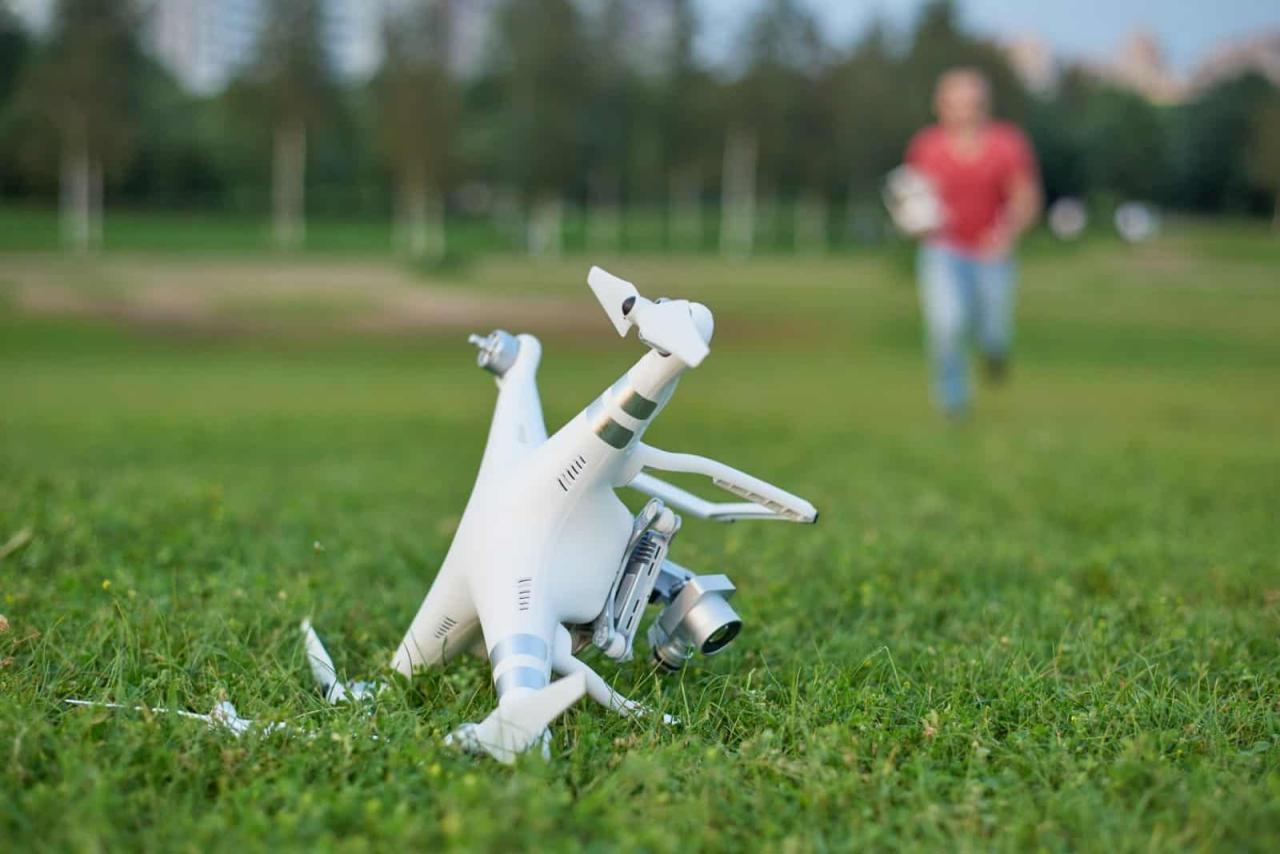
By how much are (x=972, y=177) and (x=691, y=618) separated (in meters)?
6.44

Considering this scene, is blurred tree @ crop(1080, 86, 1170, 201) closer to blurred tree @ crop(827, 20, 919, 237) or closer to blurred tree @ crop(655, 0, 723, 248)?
blurred tree @ crop(827, 20, 919, 237)

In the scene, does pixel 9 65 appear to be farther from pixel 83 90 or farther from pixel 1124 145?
pixel 1124 145

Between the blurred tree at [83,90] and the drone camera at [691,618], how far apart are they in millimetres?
35529

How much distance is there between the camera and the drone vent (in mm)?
2270

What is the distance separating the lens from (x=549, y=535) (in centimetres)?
230

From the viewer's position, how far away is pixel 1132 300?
2662 centimetres

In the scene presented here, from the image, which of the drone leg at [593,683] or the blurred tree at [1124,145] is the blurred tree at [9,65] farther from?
the drone leg at [593,683]

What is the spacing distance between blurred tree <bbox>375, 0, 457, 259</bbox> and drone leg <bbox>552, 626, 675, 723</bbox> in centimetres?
3867

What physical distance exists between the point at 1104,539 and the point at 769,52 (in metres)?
44.6

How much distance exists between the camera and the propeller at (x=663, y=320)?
2.06m

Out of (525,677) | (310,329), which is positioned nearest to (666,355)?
(525,677)

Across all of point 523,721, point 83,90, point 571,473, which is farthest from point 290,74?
point 523,721

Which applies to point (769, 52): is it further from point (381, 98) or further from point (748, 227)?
point (381, 98)

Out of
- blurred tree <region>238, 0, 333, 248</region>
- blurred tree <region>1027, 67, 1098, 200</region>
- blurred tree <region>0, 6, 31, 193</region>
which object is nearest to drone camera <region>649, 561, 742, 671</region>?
blurred tree <region>0, 6, 31, 193</region>
